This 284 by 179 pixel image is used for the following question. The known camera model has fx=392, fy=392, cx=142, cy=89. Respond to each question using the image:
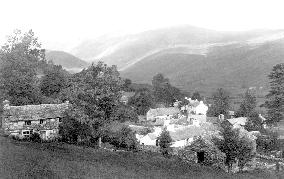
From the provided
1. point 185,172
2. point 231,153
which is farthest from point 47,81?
point 185,172

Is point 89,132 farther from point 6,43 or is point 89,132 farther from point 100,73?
point 6,43

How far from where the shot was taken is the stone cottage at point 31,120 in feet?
187

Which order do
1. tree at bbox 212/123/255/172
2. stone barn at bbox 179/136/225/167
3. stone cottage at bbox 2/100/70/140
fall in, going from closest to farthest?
1. tree at bbox 212/123/255/172
2. stone barn at bbox 179/136/225/167
3. stone cottage at bbox 2/100/70/140

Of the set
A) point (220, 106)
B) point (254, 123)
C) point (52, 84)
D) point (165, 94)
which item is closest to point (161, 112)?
point (220, 106)

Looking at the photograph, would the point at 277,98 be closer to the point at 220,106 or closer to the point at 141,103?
the point at 220,106

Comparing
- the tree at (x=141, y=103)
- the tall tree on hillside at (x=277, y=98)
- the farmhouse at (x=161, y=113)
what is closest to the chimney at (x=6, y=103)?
the farmhouse at (x=161, y=113)

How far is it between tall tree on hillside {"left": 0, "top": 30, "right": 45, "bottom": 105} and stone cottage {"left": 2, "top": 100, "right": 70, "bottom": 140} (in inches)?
213

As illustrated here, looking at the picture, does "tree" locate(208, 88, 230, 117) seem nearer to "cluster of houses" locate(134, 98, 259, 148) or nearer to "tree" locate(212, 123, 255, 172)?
"cluster of houses" locate(134, 98, 259, 148)

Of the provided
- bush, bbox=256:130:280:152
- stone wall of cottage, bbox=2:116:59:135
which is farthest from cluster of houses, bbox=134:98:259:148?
stone wall of cottage, bbox=2:116:59:135

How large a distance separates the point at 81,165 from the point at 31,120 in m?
27.3

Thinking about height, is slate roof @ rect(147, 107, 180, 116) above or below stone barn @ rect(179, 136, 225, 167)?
below

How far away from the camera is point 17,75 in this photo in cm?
6381

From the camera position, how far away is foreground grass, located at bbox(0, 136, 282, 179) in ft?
91.2

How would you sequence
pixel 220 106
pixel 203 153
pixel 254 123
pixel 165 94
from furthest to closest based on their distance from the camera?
pixel 165 94
pixel 220 106
pixel 254 123
pixel 203 153
